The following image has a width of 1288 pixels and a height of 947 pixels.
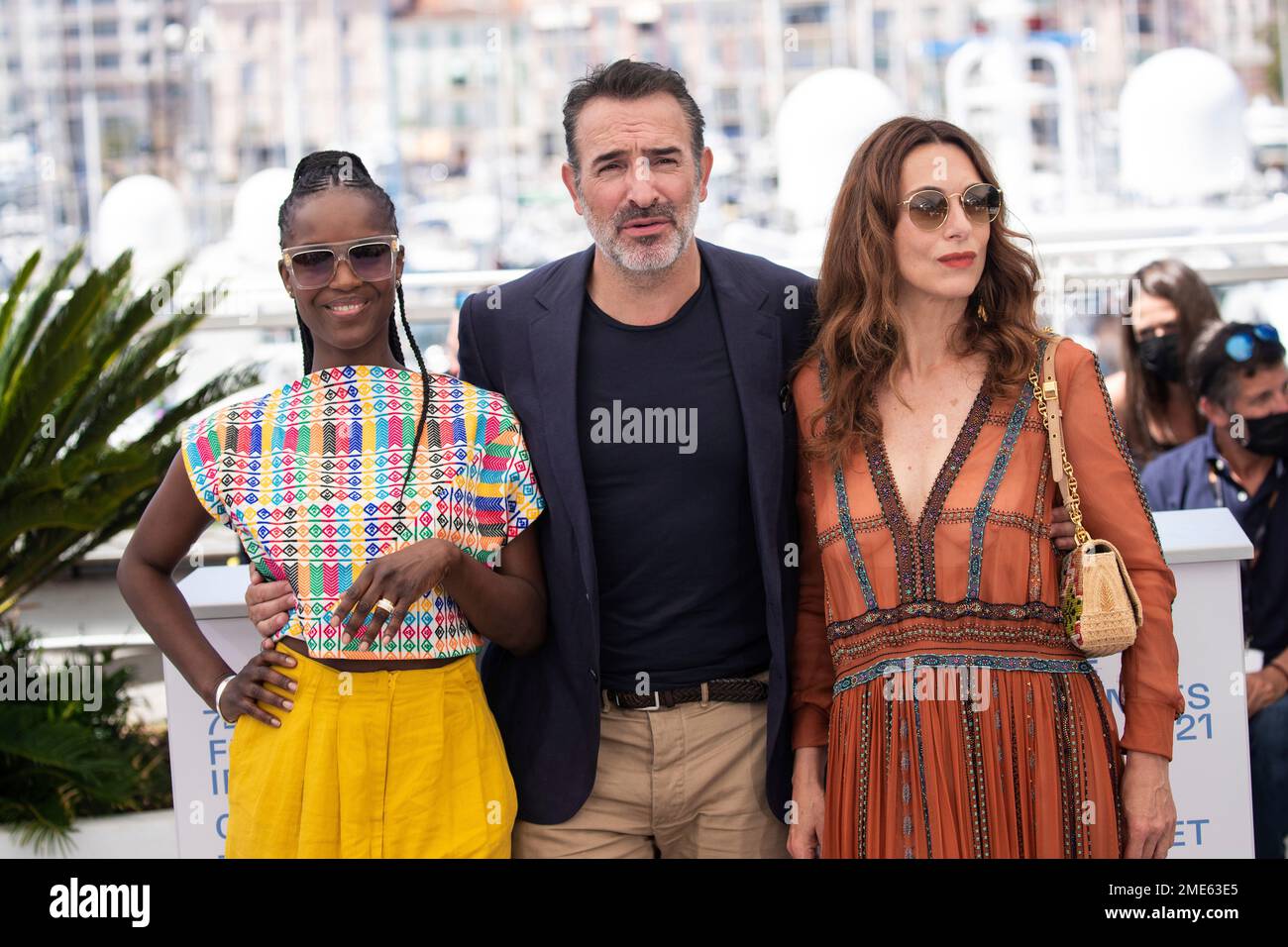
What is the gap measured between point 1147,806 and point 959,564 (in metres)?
0.55

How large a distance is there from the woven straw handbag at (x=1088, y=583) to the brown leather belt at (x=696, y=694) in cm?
63

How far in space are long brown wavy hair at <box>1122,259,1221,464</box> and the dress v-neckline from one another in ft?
9.84

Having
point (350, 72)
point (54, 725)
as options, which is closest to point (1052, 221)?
point (54, 725)

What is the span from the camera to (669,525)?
2.88 m

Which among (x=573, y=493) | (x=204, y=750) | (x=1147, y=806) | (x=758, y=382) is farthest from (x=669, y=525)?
(x=204, y=750)

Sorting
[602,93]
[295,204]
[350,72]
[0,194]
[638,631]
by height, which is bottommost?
[638,631]

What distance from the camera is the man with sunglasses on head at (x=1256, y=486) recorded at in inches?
166

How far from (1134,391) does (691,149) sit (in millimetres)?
3222

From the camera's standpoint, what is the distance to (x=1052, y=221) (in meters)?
13.4

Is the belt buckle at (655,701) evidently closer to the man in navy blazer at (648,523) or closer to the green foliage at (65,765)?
the man in navy blazer at (648,523)

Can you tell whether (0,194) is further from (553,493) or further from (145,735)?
(553,493)

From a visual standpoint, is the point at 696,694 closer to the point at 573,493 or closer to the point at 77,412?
the point at 573,493

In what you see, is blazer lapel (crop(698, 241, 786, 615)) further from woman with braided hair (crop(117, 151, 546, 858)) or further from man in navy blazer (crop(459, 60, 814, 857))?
woman with braided hair (crop(117, 151, 546, 858))

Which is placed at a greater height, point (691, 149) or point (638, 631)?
point (691, 149)
